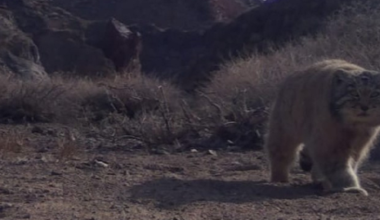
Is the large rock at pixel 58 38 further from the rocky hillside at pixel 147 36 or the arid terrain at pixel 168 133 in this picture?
the arid terrain at pixel 168 133

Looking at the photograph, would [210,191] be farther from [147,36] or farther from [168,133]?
[147,36]

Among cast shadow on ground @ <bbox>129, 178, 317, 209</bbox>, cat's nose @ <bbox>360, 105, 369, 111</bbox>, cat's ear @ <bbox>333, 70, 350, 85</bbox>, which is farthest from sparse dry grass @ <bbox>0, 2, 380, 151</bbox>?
cat's nose @ <bbox>360, 105, 369, 111</bbox>

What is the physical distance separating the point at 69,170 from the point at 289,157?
2405 millimetres

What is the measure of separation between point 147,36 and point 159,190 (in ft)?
149

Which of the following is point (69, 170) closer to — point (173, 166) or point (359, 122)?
point (173, 166)

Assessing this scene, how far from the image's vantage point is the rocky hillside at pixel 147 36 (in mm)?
40281

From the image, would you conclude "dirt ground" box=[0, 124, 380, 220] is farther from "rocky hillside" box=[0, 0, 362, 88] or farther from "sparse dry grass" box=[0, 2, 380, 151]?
"rocky hillside" box=[0, 0, 362, 88]

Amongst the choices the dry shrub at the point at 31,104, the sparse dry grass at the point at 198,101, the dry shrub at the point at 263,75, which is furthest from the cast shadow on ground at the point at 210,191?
the dry shrub at the point at 31,104

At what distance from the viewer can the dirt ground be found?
9.90 meters

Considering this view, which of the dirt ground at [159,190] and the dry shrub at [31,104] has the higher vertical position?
the dirt ground at [159,190]

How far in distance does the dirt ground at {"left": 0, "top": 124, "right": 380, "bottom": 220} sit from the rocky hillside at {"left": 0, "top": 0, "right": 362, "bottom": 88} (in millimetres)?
18063

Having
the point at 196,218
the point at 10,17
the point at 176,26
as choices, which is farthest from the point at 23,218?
the point at 176,26

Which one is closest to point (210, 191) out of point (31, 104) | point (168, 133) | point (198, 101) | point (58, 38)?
point (168, 133)

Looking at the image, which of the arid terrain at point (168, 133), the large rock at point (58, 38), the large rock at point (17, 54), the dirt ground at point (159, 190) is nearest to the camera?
the dirt ground at point (159, 190)
